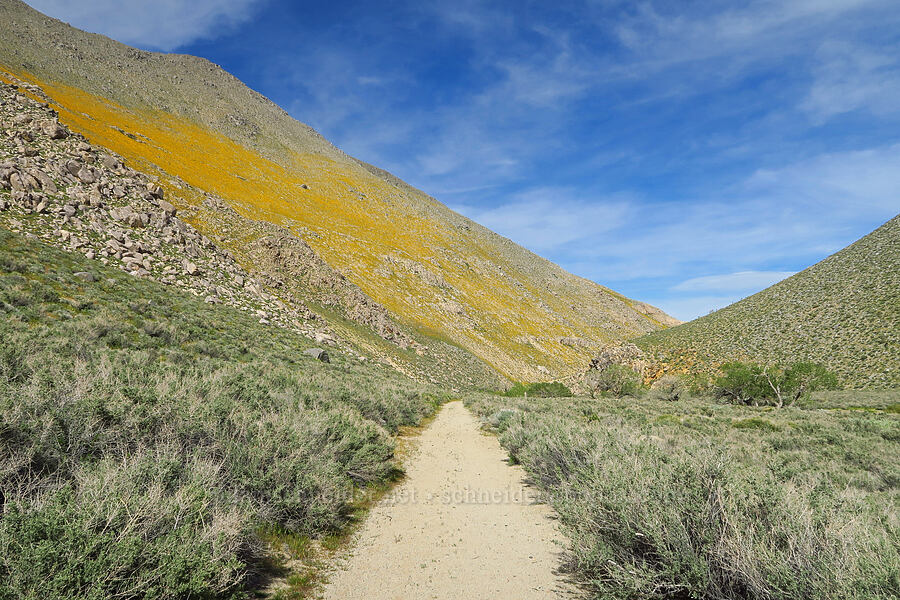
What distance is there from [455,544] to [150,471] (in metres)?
4.19

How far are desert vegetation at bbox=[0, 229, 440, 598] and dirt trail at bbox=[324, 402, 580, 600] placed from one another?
33.0 inches

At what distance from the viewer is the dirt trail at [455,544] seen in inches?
179

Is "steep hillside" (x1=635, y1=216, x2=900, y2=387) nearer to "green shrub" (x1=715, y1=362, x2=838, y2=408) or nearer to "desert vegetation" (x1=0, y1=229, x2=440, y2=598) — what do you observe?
"green shrub" (x1=715, y1=362, x2=838, y2=408)

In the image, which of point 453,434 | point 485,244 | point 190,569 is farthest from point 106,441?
point 485,244

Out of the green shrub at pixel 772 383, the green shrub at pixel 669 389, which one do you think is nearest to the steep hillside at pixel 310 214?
the green shrub at pixel 669 389

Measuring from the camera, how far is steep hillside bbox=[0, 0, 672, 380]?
140 feet

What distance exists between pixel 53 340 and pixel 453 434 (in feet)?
38.5

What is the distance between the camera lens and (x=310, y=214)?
6178 cm

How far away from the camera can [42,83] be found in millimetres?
52094

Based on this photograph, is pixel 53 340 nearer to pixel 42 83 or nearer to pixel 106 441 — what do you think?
pixel 106 441

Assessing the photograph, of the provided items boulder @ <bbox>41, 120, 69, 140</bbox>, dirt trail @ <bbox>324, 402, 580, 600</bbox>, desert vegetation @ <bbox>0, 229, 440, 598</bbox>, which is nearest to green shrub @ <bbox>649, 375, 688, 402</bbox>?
dirt trail @ <bbox>324, 402, 580, 600</bbox>

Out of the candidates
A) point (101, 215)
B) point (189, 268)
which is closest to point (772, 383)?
point (189, 268)

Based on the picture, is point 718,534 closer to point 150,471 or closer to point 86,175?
point 150,471

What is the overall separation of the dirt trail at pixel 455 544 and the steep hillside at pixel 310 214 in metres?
27.2
